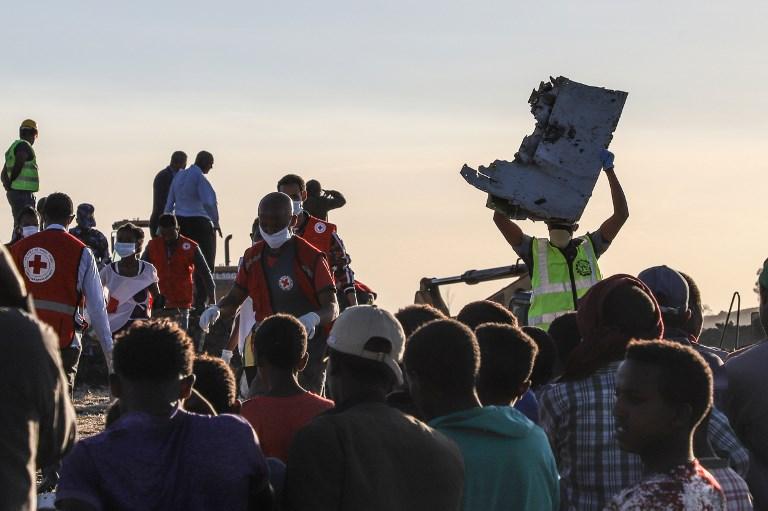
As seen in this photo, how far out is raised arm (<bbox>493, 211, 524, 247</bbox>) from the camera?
456 inches

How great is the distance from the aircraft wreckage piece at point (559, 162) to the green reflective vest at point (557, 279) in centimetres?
26

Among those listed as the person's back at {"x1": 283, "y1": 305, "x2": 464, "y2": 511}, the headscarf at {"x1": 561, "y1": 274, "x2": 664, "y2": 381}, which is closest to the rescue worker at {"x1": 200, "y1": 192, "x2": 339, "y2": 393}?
the headscarf at {"x1": 561, "y1": 274, "x2": 664, "y2": 381}

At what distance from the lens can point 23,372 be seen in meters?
5.18

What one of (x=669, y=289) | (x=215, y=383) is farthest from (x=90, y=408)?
(x=215, y=383)

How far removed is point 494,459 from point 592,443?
0.73 meters

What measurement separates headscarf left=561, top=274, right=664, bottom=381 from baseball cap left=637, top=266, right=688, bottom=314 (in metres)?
0.99

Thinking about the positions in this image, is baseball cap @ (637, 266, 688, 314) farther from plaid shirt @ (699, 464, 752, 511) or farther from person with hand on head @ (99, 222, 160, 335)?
person with hand on head @ (99, 222, 160, 335)

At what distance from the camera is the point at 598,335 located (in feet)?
21.5

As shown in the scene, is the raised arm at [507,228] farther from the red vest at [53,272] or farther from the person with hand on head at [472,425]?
the person with hand on head at [472,425]

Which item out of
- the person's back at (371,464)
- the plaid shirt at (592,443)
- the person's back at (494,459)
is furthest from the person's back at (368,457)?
the plaid shirt at (592,443)

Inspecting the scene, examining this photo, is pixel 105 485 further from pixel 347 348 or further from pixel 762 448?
pixel 762 448

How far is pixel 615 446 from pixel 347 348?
3.99 feet

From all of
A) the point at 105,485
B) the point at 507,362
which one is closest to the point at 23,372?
the point at 105,485

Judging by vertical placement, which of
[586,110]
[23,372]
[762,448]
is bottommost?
[762,448]
